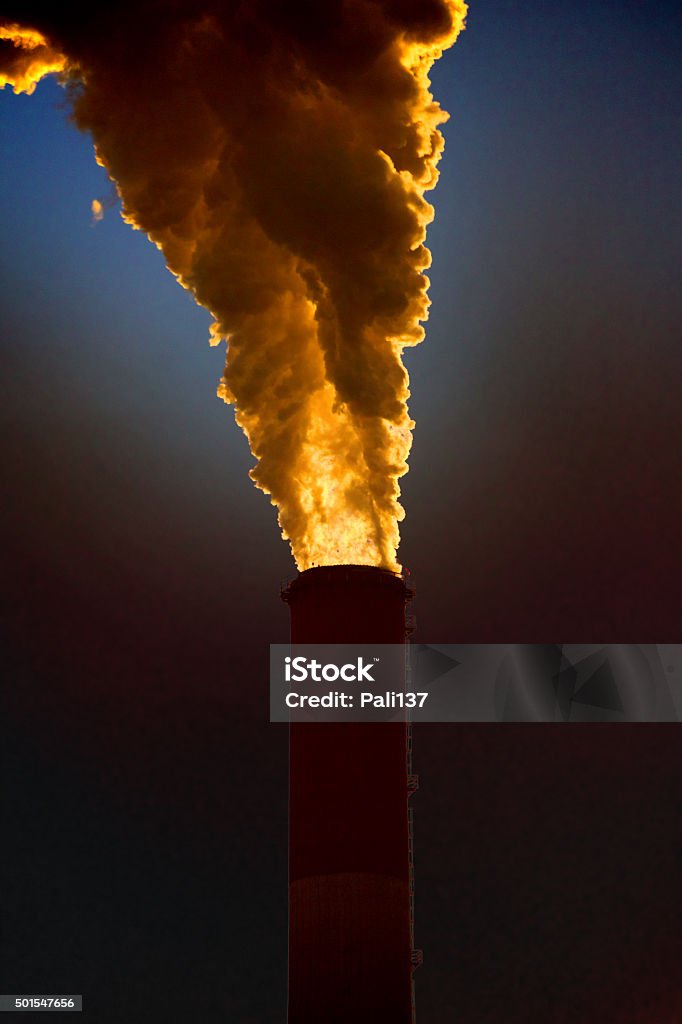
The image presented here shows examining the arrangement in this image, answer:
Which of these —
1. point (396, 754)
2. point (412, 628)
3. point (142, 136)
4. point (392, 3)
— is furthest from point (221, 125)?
point (396, 754)

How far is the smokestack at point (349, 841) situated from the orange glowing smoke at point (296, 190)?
5.54ft

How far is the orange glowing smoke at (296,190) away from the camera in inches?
1457

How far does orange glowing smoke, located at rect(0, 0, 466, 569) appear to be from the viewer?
121 ft

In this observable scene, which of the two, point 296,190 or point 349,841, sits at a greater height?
point 296,190

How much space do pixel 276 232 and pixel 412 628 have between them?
44.9 feet

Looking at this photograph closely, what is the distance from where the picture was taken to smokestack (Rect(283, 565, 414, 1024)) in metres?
34.8

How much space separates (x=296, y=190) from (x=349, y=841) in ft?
66.1

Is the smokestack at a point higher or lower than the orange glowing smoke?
lower

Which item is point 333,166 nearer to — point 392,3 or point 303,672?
point 392,3

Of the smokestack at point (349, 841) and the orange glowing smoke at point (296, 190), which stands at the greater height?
the orange glowing smoke at point (296, 190)

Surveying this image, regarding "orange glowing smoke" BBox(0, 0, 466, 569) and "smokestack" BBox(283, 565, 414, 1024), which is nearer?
"smokestack" BBox(283, 565, 414, 1024)

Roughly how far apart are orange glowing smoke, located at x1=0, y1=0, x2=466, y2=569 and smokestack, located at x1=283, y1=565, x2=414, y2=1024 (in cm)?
169

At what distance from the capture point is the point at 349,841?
117 feet

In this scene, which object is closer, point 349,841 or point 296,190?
point 349,841
